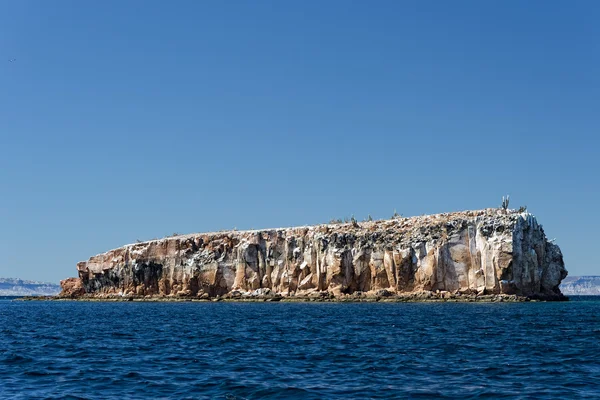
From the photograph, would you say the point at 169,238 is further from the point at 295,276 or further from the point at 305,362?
the point at 305,362

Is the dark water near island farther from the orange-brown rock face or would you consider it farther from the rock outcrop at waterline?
the orange-brown rock face

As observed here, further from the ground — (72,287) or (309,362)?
(72,287)

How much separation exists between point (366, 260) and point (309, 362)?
59.5 meters

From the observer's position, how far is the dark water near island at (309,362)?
18594mm

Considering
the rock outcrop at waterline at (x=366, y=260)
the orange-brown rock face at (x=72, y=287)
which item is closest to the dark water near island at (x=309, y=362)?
the rock outcrop at waterline at (x=366, y=260)

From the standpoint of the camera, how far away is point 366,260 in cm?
8269

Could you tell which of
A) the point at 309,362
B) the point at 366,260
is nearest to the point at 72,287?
the point at 366,260

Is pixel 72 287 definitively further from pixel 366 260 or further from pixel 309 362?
pixel 309 362

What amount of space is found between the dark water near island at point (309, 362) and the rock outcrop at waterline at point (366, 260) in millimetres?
36828

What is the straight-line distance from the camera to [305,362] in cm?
2383

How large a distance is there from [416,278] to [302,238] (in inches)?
712

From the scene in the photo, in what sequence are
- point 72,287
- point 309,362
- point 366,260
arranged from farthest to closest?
point 72,287
point 366,260
point 309,362

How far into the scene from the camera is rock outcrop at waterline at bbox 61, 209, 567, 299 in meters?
75.0

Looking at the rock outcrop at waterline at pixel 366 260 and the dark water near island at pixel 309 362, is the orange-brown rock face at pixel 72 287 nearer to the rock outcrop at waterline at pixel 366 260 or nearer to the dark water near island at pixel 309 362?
the rock outcrop at waterline at pixel 366 260
